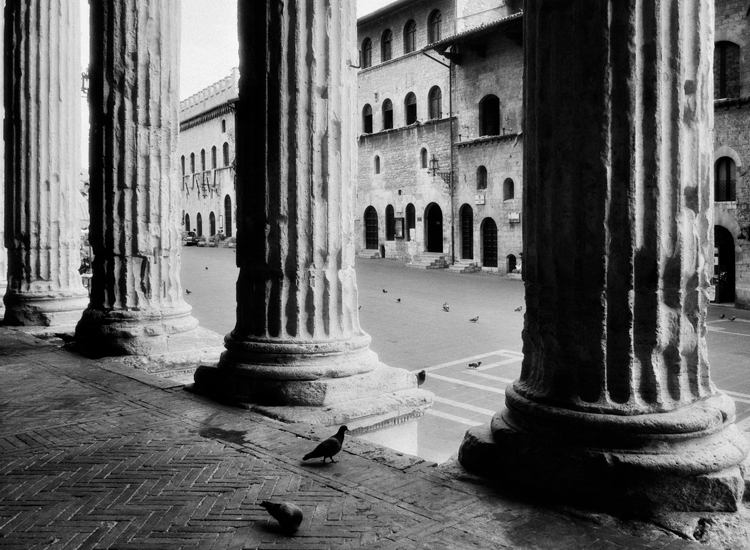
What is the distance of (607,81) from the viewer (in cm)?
289

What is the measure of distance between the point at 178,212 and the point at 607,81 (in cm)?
530

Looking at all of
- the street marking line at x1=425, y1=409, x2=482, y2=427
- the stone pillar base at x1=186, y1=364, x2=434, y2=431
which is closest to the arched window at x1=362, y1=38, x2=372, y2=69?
the street marking line at x1=425, y1=409, x2=482, y2=427

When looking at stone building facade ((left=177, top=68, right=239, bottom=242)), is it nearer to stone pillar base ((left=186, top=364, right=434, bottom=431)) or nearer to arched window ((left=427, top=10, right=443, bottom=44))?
arched window ((left=427, top=10, right=443, bottom=44))

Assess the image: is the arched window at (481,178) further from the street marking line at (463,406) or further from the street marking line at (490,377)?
the street marking line at (463,406)

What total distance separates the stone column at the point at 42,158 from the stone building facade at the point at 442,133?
19181mm

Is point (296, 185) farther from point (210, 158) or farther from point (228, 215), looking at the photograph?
point (210, 158)

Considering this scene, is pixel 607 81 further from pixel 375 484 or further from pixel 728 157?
pixel 728 157

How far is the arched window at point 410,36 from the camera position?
33.2 metres

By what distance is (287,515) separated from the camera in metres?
2.76

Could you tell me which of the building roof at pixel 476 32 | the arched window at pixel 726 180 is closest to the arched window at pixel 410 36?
the building roof at pixel 476 32

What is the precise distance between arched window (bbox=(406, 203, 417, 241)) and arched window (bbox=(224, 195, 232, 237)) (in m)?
19.3

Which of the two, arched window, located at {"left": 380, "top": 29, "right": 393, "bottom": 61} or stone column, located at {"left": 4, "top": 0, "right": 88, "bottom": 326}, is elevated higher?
arched window, located at {"left": 380, "top": 29, "right": 393, "bottom": 61}

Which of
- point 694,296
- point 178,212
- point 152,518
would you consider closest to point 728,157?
point 178,212

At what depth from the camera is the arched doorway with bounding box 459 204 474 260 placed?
97.5 ft
